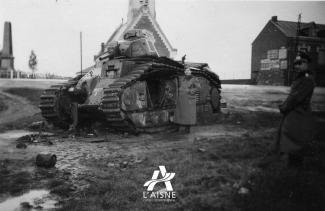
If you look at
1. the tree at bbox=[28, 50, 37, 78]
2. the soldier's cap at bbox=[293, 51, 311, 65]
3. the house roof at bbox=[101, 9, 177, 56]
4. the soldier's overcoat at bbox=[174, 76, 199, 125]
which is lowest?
the soldier's overcoat at bbox=[174, 76, 199, 125]

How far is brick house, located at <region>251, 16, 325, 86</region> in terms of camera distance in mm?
36688

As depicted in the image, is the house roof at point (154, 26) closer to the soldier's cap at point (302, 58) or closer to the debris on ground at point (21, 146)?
the debris on ground at point (21, 146)

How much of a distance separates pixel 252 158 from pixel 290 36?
1304 inches

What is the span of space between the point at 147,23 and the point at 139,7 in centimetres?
217

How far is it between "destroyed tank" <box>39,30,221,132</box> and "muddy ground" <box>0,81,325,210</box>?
0.66 metres

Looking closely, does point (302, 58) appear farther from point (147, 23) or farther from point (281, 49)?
point (281, 49)

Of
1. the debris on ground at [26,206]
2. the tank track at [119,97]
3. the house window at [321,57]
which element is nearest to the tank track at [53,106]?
the tank track at [119,97]

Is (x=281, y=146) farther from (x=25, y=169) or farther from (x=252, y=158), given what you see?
(x=25, y=169)

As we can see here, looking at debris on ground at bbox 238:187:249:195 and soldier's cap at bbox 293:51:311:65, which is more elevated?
soldier's cap at bbox 293:51:311:65

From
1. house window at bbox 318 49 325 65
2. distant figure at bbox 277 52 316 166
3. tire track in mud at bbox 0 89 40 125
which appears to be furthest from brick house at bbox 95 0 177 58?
distant figure at bbox 277 52 316 166

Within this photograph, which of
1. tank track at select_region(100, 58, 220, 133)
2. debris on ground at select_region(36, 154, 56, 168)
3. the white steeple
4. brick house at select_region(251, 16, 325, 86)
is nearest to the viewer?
debris on ground at select_region(36, 154, 56, 168)

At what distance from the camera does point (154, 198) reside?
4.54 meters

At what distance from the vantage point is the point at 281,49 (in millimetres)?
37719

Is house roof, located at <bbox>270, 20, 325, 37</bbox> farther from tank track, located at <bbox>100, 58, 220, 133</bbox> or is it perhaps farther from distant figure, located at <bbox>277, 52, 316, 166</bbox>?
distant figure, located at <bbox>277, 52, 316, 166</bbox>
